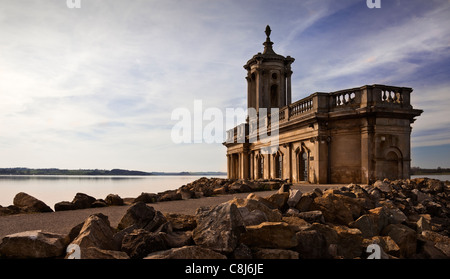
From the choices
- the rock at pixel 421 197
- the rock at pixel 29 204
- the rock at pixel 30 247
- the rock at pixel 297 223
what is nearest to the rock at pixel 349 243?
the rock at pixel 297 223

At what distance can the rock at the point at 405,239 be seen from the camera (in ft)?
20.8

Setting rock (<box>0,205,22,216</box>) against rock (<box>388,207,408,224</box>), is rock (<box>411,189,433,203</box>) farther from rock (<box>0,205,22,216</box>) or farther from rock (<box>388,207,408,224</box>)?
rock (<box>0,205,22,216</box>)

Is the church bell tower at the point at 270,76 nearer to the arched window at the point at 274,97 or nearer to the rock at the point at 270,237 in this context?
the arched window at the point at 274,97

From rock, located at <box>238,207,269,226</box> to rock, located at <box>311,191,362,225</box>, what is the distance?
1.90m

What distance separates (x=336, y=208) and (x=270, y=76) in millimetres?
25890

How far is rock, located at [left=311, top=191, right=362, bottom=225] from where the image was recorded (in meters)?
6.79

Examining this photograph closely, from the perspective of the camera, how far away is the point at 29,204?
8.17 m

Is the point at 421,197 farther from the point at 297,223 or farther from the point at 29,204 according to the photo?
the point at 29,204

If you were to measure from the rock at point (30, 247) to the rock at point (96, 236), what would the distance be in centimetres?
25

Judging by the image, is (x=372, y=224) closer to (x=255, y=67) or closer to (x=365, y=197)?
(x=365, y=197)

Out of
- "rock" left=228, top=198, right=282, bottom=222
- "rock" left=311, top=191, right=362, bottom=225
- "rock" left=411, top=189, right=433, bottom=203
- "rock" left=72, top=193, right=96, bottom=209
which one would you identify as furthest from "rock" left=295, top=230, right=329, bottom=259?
"rock" left=411, top=189, right=433, bottom=203

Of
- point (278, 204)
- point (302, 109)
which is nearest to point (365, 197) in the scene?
point (278, 204)
